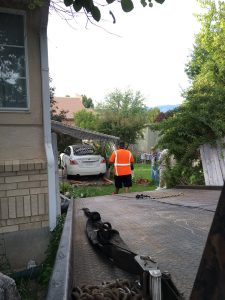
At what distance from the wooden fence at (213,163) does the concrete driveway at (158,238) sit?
3460 mm

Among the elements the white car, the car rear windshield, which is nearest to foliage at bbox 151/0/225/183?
the white car

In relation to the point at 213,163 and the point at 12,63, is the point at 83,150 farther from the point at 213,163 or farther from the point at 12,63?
the point at 12,63

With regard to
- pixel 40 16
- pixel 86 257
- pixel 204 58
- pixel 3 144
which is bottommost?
pixel 86 257

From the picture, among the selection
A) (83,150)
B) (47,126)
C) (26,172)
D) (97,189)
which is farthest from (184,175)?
(83,150)

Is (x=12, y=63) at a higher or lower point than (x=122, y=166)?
higher

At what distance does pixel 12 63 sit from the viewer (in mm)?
6414

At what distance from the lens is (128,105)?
155 feet

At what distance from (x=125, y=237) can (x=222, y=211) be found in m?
2.70

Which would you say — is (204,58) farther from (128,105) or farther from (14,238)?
(128,105)

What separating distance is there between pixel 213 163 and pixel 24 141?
4592 millimetres

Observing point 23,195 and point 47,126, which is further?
point 47,126

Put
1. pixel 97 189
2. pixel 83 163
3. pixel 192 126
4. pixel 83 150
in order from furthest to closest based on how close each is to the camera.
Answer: pixel 83 150 < pixel 83 163 < pixel 97 189 < pixel 192 126

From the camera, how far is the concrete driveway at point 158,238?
94.0 inches

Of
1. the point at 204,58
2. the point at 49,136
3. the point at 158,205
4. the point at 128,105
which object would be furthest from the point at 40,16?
the point at 128,105
